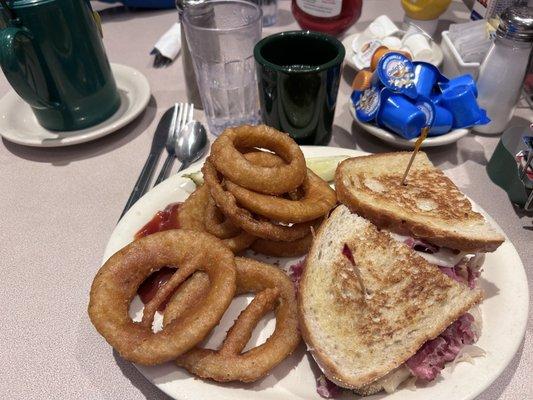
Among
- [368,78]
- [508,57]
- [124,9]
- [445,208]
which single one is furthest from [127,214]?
[124,9]

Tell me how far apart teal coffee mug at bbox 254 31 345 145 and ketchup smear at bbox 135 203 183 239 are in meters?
0.60

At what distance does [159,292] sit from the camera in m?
1.22

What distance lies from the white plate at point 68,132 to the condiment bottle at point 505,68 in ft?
5.33

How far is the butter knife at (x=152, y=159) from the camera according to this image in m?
1.71

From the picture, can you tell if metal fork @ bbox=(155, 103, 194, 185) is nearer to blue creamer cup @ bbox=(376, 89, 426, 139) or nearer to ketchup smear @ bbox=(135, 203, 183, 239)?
ketchup smear @ bbox=(135, 203, 183, 239)

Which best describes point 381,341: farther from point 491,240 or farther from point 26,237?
point 26,237

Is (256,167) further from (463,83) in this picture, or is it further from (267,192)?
(463,83)

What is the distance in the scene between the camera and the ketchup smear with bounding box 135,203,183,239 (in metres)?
1.46

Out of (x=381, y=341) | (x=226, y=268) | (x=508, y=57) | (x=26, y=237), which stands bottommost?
(x=26, y=237)

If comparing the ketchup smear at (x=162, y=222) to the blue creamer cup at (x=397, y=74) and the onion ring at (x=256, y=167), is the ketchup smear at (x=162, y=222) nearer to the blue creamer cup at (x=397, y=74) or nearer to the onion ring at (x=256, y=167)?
the onion ring at (x=256, y=167)

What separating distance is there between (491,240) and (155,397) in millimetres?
1073

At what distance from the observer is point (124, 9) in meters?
3.21

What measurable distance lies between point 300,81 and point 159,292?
955 millimetres

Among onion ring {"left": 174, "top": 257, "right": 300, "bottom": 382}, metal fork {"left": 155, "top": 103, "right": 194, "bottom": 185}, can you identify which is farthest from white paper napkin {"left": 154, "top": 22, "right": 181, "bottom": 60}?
onion ring {"left": 174, "top": 257, "right": 300, "bottom": 382}
